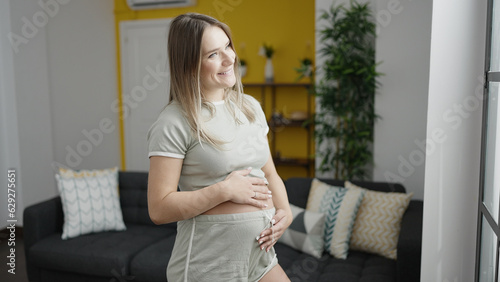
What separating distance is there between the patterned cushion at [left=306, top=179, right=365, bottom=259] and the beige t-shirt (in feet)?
4.83

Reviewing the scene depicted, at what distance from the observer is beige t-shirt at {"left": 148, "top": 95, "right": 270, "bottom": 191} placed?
1.24m

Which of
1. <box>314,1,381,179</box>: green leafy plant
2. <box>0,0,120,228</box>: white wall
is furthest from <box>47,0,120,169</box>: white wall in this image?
<box>314,1,381,179</box>: green leafy plant

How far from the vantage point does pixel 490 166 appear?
1607mm

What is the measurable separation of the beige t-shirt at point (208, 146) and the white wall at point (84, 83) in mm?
4042

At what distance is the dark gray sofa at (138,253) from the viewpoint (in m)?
2.43

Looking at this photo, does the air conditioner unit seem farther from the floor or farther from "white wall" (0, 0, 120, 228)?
the floor

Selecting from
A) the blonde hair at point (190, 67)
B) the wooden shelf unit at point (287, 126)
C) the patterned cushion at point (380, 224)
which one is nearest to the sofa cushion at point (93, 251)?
the patterned cushion at point (380, 224)

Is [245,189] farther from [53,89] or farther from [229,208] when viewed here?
[53,89]

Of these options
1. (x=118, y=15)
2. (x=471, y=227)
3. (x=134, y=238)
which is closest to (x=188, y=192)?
(x=471, y=227)

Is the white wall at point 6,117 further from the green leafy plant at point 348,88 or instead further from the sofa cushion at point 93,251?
the green leafy plant at point 348,88

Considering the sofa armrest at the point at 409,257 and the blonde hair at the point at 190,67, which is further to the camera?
the sofa armrest at the point at 409,257

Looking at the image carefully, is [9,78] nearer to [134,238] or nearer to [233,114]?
[134,238]

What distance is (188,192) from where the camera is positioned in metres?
1.26

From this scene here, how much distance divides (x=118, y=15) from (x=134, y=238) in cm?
358
